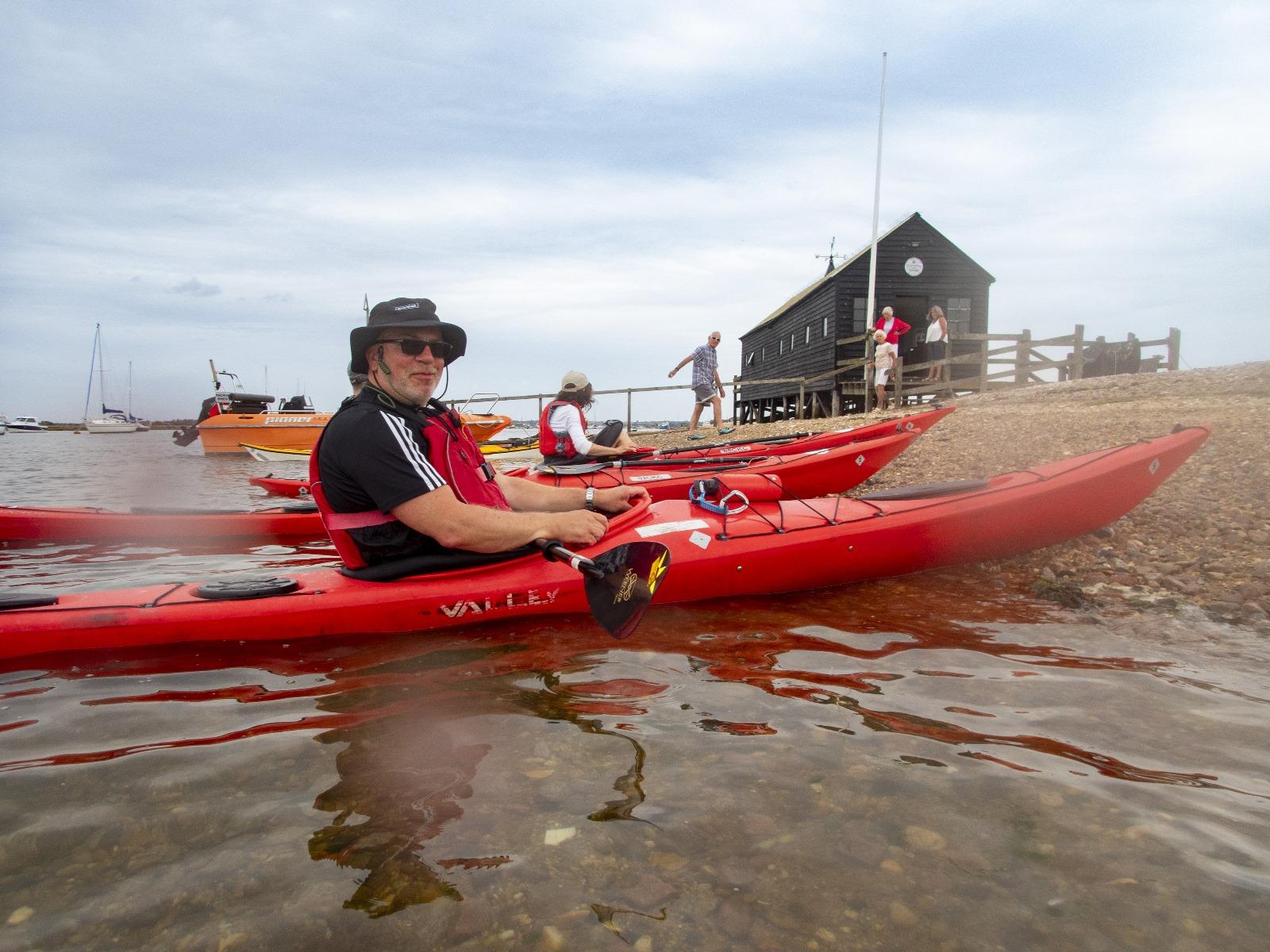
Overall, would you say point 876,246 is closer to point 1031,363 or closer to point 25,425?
point 1031,363

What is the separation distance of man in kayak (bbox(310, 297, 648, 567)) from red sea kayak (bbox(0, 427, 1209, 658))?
0.23 m

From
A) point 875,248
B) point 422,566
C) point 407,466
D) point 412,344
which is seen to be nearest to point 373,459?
point 407,466

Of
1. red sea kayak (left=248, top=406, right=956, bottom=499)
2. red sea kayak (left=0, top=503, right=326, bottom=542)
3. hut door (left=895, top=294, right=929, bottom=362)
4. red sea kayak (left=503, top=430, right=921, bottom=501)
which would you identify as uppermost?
hut door (left=895, top=294, right=929, bottom=362)

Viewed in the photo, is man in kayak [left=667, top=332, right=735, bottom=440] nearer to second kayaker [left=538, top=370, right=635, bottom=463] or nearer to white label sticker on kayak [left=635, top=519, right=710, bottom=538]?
second kayaker [left=538, top=370, right=635, bottom=463]

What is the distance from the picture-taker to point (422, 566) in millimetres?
3465

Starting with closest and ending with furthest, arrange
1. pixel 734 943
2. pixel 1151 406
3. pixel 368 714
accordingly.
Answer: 1. pixel 734 943
2. pixel 368 714
3. pixel 1151 406

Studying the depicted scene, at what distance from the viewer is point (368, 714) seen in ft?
8.25

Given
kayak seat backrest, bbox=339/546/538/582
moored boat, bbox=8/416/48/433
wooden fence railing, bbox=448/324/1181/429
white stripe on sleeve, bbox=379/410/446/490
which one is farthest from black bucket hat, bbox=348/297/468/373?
moored boat, bbox=8/416/48/433

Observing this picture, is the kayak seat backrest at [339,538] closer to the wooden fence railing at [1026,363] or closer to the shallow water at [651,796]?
the shallow water at [651,796]

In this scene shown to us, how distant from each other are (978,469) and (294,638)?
629 cm

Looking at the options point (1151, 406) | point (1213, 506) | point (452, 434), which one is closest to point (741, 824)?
point (452, 434)

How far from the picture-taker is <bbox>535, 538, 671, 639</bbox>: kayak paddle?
309 centimetres

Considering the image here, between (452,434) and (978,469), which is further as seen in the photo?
(978,469)

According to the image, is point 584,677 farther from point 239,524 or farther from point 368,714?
point 239,524
